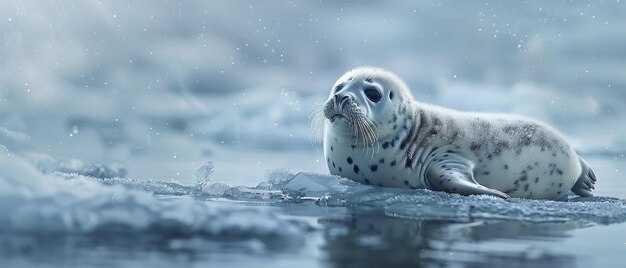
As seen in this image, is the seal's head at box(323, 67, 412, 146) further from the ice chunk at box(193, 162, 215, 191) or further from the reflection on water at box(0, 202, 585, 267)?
the reflection on water at box(0, 202, 585, 267)

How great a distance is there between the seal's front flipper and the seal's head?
2.07ft

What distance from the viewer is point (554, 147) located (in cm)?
962

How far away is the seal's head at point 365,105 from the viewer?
27.5 ft

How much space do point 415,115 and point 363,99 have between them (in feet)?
2.74


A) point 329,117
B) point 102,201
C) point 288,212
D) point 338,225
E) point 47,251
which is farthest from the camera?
point 329,117

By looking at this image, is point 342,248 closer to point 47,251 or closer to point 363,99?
point 47,251

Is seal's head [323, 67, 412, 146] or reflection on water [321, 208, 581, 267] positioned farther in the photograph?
seal's head [323, 67, 412, 146]

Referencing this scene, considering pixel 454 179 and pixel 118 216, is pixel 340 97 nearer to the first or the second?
pixel 454 179

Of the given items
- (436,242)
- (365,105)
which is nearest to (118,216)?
(436,242)

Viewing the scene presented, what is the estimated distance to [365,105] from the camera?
8523 mm

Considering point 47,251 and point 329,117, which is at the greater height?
point 329,117

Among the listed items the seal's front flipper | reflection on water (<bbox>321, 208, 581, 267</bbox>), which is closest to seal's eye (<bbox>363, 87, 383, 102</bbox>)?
the seal's front flipper

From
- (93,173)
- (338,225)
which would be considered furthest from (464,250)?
(93,173)

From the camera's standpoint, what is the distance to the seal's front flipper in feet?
26.2
